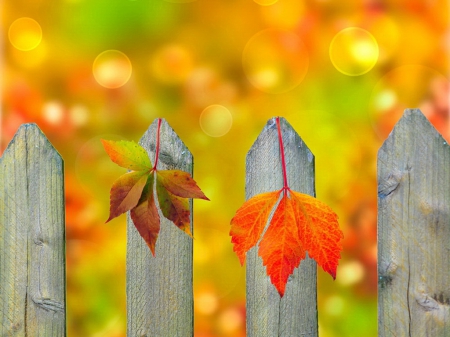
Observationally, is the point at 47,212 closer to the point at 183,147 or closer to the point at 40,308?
the point at 40,308

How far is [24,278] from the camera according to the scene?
1051mm

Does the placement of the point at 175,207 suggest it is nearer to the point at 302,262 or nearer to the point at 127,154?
the point at 127,154

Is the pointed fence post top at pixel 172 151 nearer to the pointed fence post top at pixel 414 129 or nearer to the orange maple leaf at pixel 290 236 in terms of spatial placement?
the orange maple leaf at pixel 290 236

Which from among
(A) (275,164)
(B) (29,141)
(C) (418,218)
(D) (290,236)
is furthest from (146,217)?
(C) (418,218)

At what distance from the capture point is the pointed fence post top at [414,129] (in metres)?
1.00

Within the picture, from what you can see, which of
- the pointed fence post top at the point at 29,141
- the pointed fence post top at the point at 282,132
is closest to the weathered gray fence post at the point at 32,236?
the pointed fence post top at the point at 29,141

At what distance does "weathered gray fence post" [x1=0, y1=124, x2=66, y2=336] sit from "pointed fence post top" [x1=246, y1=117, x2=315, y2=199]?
427mm

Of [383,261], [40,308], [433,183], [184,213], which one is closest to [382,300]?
[383,261]

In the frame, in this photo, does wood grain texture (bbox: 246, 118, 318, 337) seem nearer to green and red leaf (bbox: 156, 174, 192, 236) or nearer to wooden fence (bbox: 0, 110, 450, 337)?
wooden fence (bbox: 0, 110, 450, 337)

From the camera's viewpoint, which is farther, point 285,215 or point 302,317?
point 302,317

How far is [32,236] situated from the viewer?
1.05 m

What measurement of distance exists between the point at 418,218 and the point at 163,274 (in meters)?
0.55

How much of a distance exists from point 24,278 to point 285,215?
2.09ft

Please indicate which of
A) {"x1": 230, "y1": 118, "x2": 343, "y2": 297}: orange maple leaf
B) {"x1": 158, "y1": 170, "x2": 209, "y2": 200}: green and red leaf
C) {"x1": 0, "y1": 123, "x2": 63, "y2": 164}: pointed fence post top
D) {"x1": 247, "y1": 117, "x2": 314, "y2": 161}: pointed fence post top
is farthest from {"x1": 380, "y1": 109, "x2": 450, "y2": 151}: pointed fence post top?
{"x1": 0, "y1": 123, "x2": 63, "y2": 164}: pointed fence post top
